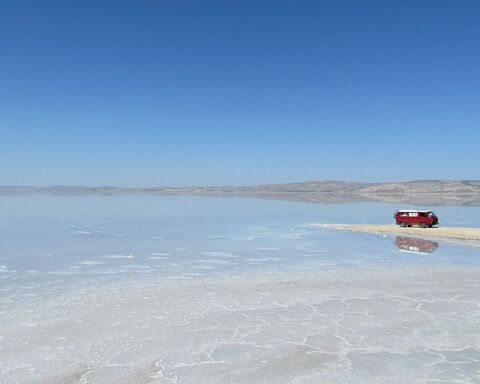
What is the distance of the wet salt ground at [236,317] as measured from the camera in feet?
27.7

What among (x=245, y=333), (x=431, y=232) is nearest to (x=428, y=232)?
(x=431, y=232)

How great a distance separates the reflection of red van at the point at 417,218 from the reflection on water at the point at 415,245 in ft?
25.3

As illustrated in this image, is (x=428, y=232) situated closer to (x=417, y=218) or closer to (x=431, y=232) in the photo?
(x=431, y=232)

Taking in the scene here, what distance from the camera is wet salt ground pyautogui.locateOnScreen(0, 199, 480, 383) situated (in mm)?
8430

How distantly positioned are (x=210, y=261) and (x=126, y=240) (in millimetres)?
10432

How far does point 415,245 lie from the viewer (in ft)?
95.9

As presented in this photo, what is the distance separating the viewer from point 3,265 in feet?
64.6

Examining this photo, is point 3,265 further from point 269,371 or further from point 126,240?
point 269,371

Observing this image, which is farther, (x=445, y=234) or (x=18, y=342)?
(x=445, y=234)

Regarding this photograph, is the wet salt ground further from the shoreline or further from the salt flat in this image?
the shoreline

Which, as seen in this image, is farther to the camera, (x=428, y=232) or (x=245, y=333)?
(x=428, y=232)

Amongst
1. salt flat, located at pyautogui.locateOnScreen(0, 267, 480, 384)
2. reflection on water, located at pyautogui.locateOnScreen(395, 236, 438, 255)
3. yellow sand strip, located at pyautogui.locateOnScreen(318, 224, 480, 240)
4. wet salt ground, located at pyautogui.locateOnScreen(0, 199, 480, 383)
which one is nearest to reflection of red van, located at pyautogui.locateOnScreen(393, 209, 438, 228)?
yellow sand strip, located at pyautogui.locateOnScreen(318, 224, 480, 240)

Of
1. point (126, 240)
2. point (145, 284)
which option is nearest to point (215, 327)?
point (145, 284)

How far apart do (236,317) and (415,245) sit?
20.4 metres
